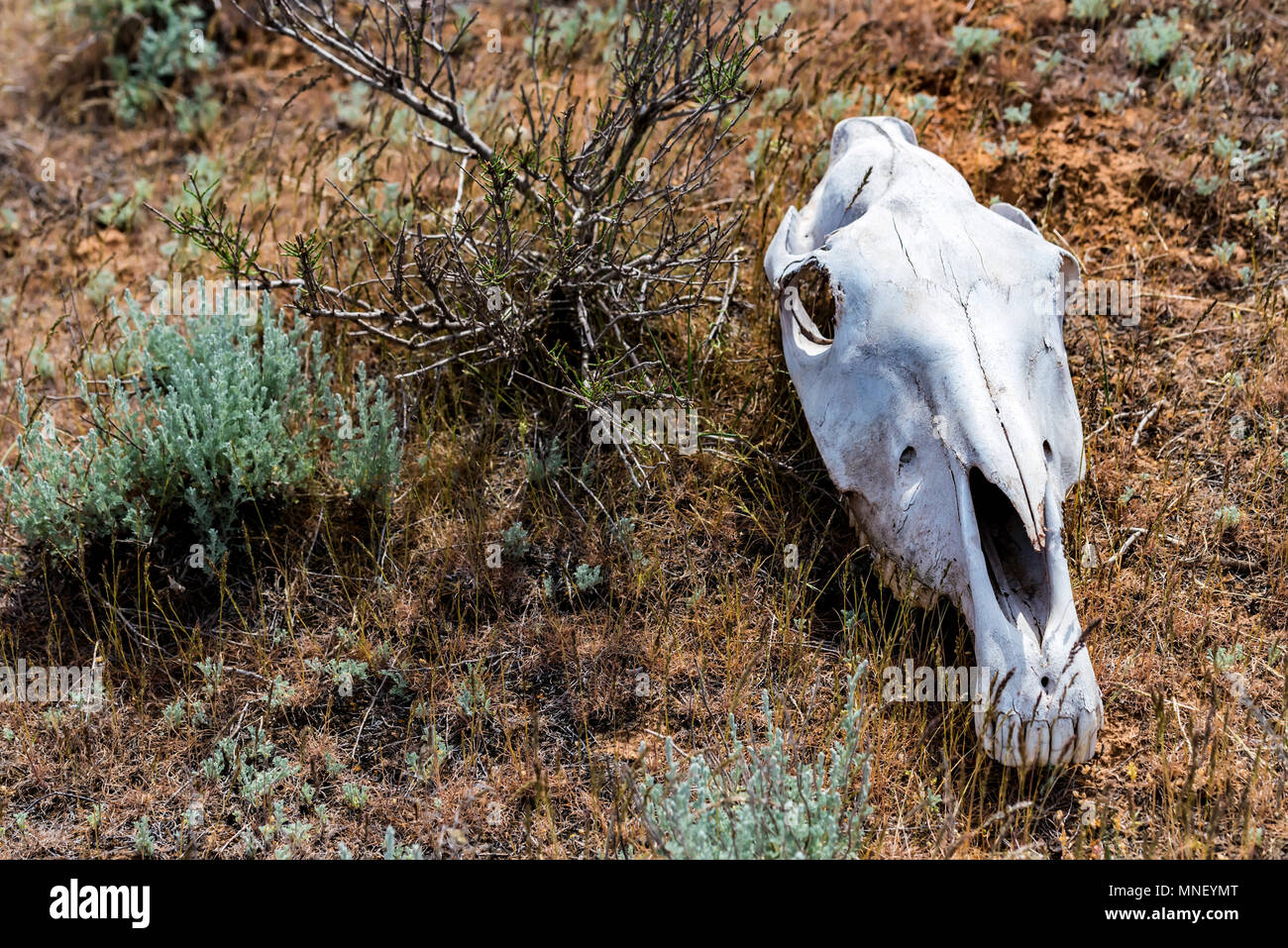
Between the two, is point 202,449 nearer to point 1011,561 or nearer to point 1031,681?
point 1011,561

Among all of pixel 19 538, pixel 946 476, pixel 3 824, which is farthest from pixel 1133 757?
pixel 19 538

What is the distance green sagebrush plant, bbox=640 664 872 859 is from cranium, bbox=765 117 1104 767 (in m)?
0.43

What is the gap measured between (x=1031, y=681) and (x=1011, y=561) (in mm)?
507

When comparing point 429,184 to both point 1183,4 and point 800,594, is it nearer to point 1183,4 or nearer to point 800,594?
point 800,594

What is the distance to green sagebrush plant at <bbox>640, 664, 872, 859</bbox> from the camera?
313cm

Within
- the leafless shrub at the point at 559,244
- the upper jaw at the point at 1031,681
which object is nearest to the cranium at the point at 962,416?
the upper jaw at the point at 1031,681

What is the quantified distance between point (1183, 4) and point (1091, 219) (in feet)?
5.49

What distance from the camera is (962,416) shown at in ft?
11.3

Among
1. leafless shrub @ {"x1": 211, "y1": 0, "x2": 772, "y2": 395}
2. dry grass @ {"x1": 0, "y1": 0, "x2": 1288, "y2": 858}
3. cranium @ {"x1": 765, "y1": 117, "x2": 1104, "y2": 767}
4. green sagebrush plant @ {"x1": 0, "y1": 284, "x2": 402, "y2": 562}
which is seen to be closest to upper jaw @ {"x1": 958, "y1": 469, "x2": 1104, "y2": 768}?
cranium @ {"x1": 765, "y1": 117, "x2": 1104, "y2": 767}

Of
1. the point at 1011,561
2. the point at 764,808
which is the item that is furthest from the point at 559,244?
the point at 764,808

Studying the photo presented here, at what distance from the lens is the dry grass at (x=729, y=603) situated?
3566 mm

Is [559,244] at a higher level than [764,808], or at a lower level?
higher

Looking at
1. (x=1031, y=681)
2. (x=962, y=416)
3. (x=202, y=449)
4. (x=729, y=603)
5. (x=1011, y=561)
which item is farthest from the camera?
(x=202, y=449)

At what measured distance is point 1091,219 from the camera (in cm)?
528
